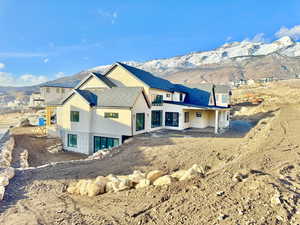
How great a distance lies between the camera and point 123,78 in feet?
73.3

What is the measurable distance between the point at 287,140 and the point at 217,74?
5532 inches

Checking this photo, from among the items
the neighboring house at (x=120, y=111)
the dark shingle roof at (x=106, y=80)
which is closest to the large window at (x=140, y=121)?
the neighboring house at (x=120, y=111)

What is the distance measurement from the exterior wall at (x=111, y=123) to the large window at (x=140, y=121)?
1187 millimetres

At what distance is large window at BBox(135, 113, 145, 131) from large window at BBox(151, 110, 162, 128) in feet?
5.79

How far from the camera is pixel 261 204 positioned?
193 inches

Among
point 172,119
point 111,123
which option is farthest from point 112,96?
point 172,119

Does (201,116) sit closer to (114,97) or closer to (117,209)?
(114,97)

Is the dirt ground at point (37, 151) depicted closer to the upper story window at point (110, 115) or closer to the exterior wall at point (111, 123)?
the exterior wall at point (111, 123)

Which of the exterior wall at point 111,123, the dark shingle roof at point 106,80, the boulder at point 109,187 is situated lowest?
the boulder at point 109,187

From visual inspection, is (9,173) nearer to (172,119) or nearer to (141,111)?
(141,111)

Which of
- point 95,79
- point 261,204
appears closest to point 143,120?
point 95,79

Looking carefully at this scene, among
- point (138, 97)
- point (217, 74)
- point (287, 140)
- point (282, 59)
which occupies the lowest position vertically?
point (287, 140)

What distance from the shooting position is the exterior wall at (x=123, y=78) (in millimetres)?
21478

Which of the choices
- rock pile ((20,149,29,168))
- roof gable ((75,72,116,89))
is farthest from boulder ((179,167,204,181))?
roof gable ((75,72,116,89))
